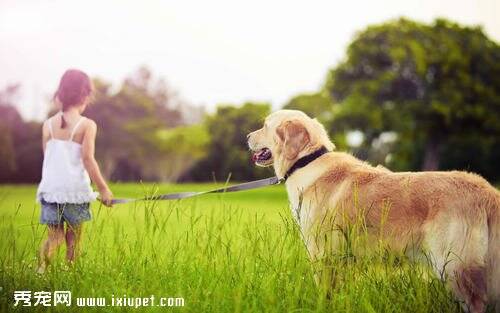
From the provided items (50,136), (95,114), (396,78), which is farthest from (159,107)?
(50,136)

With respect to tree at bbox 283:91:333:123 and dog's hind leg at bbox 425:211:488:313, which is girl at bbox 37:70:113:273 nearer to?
dog's hind leg at bbox 425:211:488:313

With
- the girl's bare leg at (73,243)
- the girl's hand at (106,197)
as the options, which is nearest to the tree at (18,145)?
the girl's bare leg at (73,243)

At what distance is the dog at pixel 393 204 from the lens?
3883 mm

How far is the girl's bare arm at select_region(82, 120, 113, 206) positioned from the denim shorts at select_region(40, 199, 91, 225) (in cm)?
29

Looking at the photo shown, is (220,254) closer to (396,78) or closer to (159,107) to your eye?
(396,78)

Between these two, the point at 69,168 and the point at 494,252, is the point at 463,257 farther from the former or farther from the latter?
the point at 69,168

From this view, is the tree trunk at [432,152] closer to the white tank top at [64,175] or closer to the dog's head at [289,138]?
the dog's head at [289,138]

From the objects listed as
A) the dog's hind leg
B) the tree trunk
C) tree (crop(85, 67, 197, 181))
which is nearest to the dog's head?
the dog's hind leg

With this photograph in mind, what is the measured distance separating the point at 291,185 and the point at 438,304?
1577 millimetres

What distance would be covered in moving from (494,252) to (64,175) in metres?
3.96

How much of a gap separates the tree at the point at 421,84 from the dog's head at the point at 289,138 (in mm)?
22723

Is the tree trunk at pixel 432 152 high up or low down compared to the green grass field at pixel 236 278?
down

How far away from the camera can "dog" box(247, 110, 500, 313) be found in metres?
3.88

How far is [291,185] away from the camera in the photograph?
4875 millimetres
